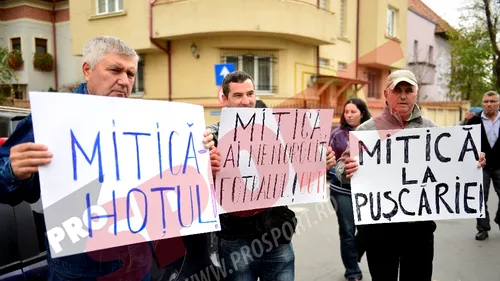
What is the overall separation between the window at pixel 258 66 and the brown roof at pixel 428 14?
1545cm

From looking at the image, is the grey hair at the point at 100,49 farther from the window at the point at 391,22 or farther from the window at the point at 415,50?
the window at the point at 415,50

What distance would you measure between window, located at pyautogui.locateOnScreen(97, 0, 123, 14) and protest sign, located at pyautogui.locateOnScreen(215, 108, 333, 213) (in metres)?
13.9

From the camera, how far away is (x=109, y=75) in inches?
68.7

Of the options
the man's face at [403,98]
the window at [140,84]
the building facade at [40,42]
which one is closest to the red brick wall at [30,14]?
the building facade at [40,42]

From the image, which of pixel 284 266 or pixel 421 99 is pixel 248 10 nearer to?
pixel 284 266

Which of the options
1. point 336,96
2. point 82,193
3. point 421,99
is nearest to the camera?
point 82,193

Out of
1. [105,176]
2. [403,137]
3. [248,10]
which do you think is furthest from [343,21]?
[105,176]

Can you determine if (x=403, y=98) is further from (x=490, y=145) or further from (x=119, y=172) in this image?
(x=490, y=145)

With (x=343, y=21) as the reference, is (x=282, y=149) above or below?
below

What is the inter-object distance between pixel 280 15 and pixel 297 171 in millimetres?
11045

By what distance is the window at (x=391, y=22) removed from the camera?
19928 mm

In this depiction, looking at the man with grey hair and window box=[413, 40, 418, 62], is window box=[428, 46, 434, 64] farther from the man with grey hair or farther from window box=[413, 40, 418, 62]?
the man with grey hair

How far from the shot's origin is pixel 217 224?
197cm

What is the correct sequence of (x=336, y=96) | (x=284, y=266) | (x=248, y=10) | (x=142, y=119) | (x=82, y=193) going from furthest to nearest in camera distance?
(x=336, y=96) < (x=248, y=10) < (x=284, y=266) < (x=142, y=119) < (x=82, y=193)
